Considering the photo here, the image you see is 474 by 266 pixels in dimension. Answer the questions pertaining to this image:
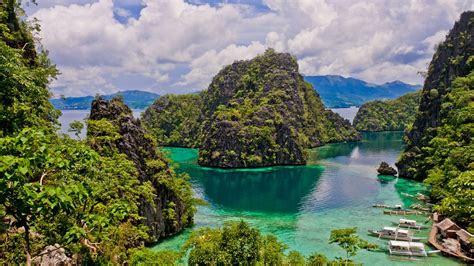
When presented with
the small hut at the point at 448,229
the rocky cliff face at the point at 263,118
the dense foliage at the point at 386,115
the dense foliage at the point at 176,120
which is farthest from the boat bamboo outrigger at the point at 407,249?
the dense foliage at the point at 386,115

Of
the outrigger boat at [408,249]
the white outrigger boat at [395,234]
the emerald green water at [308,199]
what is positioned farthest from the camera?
the emerald green water at [308,199]

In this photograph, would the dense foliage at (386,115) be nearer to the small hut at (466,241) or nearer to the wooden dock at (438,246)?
the wooden dock at (438,246)

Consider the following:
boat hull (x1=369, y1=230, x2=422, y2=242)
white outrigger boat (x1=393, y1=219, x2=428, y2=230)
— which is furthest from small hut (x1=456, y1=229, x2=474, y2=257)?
white outrigger boat (x1=393, y1=219, x2=428, y2=230)

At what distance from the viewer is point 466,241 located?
2727 centimetres

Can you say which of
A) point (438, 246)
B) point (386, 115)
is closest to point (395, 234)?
point (438, 246)

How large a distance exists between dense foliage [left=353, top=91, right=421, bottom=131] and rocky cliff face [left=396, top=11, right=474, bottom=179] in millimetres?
83178

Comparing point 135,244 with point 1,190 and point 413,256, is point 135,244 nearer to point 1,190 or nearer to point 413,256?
point 1,190

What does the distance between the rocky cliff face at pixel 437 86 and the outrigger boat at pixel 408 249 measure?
31.2 meters

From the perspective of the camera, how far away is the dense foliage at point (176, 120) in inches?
4441

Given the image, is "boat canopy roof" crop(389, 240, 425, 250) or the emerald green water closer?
"boat canopy roof" crop(389, 240, 425, 250)

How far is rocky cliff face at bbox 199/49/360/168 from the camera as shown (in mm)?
78250

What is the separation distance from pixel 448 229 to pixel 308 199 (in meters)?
19.4

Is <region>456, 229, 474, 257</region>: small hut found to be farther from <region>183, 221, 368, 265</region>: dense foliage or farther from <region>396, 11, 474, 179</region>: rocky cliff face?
<region>396, 11, 474, 179</region>: rocky cliff face

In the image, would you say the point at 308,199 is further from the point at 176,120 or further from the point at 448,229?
the point at 176,120
